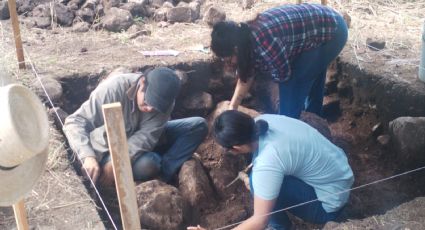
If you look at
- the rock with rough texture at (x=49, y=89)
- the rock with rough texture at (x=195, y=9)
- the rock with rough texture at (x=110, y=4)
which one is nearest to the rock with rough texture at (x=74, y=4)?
the rock with rough texture at (x=110, y=4)

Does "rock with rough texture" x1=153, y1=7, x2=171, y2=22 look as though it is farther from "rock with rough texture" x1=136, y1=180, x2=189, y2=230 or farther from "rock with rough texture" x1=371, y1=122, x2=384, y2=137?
"rock with rough texture" x1=136, y1=180, x2=189, y2=230

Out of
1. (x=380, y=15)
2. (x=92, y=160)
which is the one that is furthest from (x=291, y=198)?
(x=380, y=15)

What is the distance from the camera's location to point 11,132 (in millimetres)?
1827

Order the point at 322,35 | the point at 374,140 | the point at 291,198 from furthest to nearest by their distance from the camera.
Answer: the point at 374,140
the point at 322,35
the point at 291,198

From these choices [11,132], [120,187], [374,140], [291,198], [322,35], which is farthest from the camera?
[374,140]

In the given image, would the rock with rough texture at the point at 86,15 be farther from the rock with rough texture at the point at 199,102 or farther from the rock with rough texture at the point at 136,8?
the rock with rough texture at the point at 199,102

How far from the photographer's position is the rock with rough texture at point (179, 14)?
708cm

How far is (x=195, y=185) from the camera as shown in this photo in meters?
4.49

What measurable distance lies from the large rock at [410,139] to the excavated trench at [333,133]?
0.42ft

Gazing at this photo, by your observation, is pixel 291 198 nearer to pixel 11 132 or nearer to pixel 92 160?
pixel 92 160

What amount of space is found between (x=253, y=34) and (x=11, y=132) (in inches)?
102

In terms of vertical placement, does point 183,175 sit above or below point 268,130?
below

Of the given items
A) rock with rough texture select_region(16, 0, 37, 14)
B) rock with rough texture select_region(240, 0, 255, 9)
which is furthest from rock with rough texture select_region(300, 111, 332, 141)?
rock with rough texture select_region(16, 0, 37, 14)

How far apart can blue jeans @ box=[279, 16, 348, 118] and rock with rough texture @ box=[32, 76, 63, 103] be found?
2059 mm
